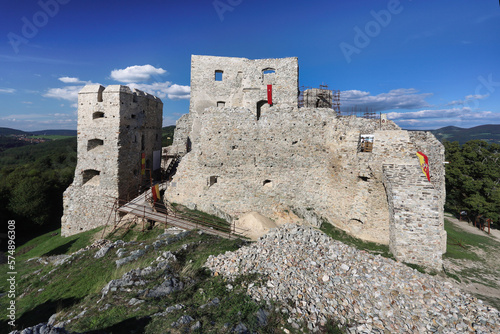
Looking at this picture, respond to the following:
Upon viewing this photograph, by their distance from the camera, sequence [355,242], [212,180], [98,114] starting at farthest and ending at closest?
[98,114] → [212,180] → [355,242]

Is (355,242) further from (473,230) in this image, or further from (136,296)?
(473,230)

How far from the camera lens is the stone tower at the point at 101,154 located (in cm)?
1516

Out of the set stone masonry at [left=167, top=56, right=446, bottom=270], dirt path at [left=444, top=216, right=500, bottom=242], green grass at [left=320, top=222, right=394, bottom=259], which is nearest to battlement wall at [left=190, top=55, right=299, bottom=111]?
stone masonry at [left=167, top=56, right=446, bottom=270]

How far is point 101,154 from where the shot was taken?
15.4 metres

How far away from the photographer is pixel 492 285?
30.0 feet

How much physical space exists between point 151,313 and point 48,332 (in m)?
1.76

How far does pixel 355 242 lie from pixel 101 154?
15.6 m

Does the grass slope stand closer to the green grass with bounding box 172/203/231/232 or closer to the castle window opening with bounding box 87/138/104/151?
the green grass with bounding box 172/203/231/232

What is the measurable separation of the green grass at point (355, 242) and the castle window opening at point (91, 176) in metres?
14.5

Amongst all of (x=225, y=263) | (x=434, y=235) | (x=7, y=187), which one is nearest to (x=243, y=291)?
(x=225, y=263)

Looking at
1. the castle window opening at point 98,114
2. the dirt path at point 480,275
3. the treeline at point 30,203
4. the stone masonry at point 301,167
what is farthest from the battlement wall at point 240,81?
the treeline at point 30,203

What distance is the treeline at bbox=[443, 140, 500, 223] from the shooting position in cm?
2248

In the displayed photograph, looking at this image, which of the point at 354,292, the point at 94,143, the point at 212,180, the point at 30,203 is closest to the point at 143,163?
the point at 94,143

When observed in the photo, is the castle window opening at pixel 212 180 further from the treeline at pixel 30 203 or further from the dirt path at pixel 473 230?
the dirt path at pixel 473 230
